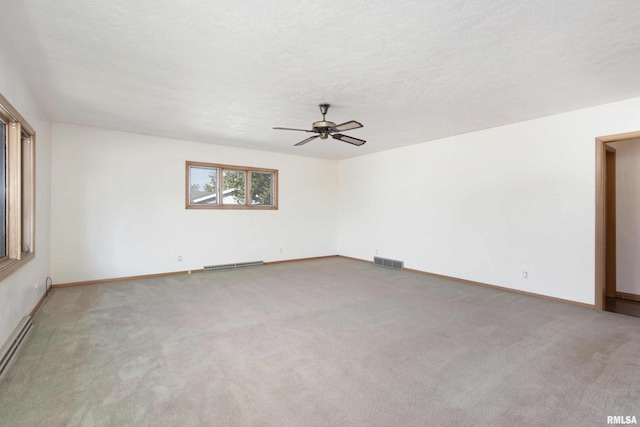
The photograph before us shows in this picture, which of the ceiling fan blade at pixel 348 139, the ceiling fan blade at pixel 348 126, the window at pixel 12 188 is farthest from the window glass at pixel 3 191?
the ceiling fan blade at pixel 348 139

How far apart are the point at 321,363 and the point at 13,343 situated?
261cm

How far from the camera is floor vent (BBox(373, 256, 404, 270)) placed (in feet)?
21.1

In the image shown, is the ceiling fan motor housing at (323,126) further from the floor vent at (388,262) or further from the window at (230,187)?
the floor vent at (388,262)

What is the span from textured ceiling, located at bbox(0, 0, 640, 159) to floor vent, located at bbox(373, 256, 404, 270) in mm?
3127

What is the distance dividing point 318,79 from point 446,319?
2.99 meters

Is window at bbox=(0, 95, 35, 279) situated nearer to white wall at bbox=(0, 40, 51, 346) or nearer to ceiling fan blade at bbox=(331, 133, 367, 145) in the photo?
white wall at bbox=(0, 40, 51, 346)

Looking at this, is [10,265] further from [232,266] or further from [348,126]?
[232,266]

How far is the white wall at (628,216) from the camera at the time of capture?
4.51 metres

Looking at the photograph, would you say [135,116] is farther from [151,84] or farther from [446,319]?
[446,319]

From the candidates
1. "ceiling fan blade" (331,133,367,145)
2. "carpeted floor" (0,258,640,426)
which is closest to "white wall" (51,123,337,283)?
"carpeted floor" (0,258,640,426)

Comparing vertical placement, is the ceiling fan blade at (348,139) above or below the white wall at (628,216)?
above

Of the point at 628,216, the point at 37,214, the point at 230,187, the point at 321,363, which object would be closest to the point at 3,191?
the point at 37,214

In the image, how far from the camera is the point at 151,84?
3295 mm

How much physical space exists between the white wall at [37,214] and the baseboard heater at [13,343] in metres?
0.04
